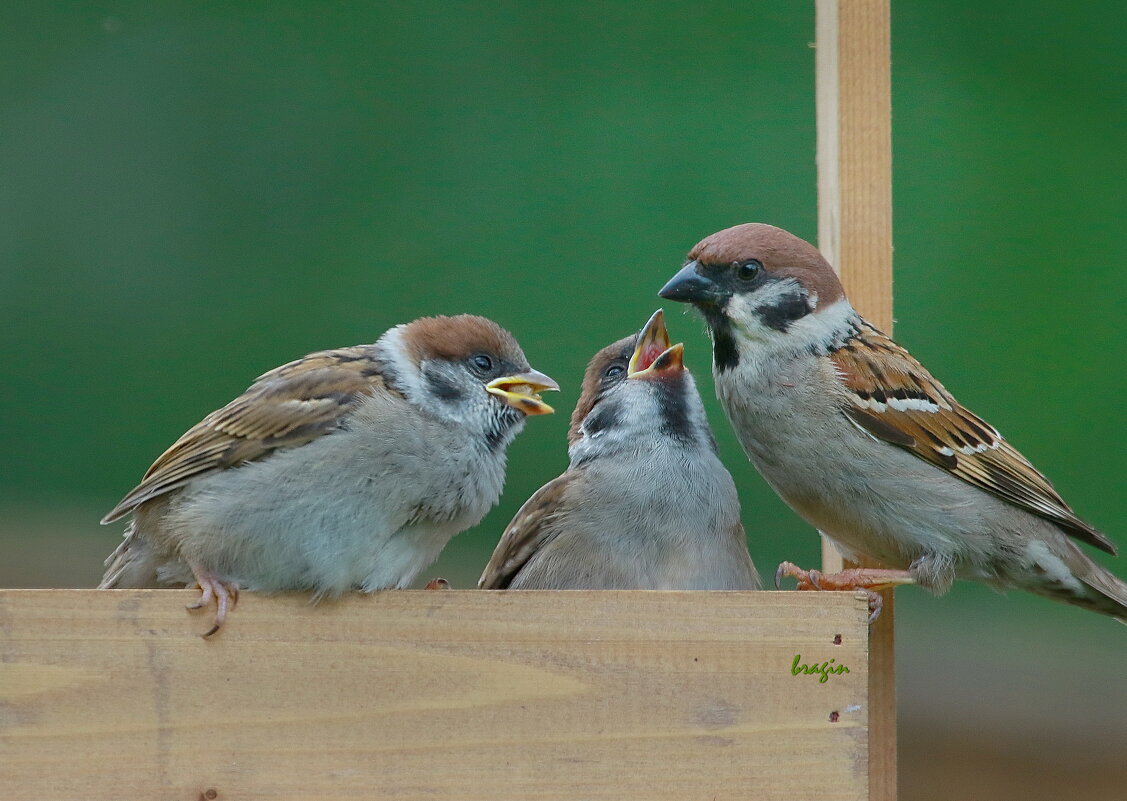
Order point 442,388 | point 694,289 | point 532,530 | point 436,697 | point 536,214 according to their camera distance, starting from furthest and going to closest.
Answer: point 536,214 < point 532,530 < point 694,289 < point 442,388 < point 436,697

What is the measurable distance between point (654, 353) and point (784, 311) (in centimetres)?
29

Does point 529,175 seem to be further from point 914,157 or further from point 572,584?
point 572,584

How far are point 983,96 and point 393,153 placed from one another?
141 centimetres

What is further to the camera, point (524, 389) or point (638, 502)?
point (638, 502)

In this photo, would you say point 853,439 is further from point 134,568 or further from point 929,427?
point 134,568

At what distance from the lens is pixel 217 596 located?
5.56 feet

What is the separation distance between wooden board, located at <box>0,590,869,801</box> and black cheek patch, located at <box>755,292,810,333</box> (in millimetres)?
552

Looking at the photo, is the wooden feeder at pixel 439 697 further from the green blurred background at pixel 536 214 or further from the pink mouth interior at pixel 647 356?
the green blurred background at pixel 536 214

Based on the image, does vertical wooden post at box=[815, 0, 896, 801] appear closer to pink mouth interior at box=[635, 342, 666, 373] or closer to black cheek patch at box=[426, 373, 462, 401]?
pink mouth interior at box=[635, 342, 666, 373]

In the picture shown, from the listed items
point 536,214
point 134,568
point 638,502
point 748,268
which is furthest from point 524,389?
point 536,214

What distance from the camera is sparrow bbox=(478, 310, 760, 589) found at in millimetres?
2199

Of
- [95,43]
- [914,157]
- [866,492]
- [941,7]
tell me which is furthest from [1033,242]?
[95,43]

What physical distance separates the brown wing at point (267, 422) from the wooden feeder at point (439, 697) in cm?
26

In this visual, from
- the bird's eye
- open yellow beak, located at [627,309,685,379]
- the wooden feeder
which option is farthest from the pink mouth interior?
the wooden feeder
